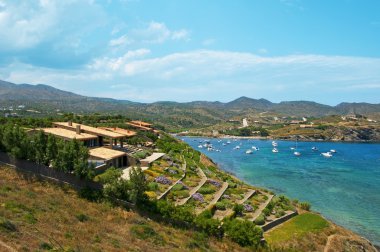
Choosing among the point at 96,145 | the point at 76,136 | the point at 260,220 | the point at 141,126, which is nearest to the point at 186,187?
the point at 260,220

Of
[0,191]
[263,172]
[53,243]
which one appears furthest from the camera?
[263,172]

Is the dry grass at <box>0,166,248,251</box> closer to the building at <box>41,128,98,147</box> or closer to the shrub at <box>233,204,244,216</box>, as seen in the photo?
the shrub at <box>233,204,244,216</box>

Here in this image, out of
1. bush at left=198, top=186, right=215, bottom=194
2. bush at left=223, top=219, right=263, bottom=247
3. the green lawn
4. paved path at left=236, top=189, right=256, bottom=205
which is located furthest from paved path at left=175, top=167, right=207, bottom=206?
the green lawn

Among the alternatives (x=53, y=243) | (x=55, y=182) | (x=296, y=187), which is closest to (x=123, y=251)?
(x=53, y=243)

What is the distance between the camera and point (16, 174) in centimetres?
3606

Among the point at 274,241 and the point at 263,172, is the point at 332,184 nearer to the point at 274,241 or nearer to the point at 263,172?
the point at 263,172

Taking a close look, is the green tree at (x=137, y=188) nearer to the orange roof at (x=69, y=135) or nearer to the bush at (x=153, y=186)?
the bush at (x=153, y=186)

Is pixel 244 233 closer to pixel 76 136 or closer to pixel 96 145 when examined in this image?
pixel 76 136

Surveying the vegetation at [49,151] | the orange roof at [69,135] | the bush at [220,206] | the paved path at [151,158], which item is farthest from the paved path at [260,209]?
the orange roof at [69,135]

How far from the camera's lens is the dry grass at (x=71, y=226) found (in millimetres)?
21938

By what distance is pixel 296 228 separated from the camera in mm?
42562

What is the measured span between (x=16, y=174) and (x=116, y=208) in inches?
419

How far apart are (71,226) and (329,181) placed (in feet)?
235

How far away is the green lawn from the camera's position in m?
38.9
